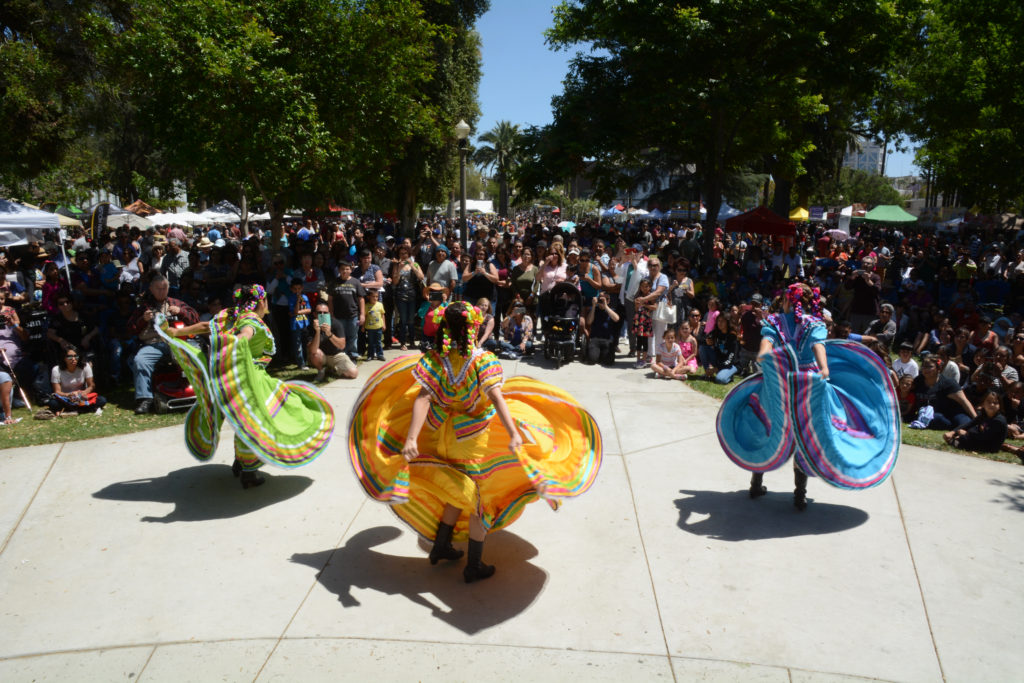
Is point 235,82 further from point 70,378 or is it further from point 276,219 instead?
point 70,378

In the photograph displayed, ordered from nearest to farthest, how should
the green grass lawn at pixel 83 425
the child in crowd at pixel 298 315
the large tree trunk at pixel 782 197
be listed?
1. the green grass lawn at pixel 83 425
2. the child in crowd at pixel 298 315
3. the large tree trunk at pixel 782 197

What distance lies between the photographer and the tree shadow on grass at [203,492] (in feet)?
18.2

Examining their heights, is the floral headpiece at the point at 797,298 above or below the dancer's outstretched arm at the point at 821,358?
above

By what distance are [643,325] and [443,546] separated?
21.6 feet

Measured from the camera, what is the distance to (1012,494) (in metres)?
6.00

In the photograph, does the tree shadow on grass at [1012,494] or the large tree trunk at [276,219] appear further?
the large tree trunk at [276,219]

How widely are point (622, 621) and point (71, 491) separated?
4623mm

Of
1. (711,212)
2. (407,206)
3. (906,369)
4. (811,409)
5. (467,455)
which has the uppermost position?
(407,206)

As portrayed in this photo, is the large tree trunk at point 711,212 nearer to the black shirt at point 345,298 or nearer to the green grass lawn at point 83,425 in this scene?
the black shirt at point 345,298

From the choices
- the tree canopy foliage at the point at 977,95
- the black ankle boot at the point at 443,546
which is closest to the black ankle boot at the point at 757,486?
the black ankle boot at the point at 443,546

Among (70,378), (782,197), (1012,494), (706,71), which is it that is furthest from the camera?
(782,197)

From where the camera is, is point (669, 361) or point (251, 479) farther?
point (669, 361)

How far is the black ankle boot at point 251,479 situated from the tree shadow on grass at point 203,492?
43 mm

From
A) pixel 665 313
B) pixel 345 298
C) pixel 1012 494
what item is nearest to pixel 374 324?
pixel 345 298
